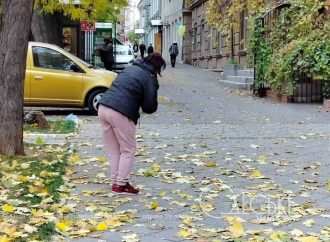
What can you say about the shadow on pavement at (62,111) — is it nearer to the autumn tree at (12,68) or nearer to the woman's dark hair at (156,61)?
the autumn tree at (12,68)

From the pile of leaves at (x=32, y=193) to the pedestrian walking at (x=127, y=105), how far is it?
2.36 ft

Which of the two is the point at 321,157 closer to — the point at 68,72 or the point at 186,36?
the point at 68,72

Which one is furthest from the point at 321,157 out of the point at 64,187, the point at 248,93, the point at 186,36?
the point at 186,36

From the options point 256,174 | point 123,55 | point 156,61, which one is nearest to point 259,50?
point 256,174

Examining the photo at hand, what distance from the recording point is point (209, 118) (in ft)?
50.4

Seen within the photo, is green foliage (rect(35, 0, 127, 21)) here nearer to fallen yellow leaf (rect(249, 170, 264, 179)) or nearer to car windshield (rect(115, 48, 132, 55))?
fallen yellow leaf (rect(249, 170, 264, 179))

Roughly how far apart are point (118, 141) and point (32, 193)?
1.06 metres

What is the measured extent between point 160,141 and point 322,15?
9921 mm

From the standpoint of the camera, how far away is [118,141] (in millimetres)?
7418

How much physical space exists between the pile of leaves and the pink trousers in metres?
0.62

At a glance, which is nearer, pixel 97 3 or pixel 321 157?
pixel 321 157

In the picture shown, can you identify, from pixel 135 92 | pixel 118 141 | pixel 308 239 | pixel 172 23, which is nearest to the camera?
pixel 308 239

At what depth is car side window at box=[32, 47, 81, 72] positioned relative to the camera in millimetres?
15641

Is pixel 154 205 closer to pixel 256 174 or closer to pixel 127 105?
pixel 127 105
